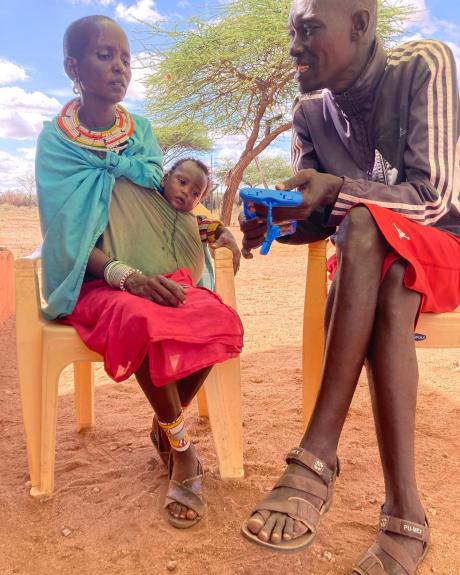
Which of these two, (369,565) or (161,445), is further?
(161,445)

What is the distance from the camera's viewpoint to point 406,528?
1.52m

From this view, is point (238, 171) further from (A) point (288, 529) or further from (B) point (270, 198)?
(A) point (288, 529)

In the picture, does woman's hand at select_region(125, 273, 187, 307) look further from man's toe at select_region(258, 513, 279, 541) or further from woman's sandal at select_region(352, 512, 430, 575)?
woman's sandal at select_region(352, 512, 430, 575)

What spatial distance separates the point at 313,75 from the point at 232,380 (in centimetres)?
111

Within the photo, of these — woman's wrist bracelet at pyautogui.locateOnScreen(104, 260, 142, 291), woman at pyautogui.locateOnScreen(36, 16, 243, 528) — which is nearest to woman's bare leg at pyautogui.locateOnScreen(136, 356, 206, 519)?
woman at pyautogui.locateOnScreen(36, 16, 243, 528)

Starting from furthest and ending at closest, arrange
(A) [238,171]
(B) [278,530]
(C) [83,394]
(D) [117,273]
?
(A) [238,171], (C) [83,394], (D) [117,273], (B) [278,530]

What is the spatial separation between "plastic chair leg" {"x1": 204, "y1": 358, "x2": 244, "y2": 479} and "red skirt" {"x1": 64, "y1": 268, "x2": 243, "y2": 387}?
18cm

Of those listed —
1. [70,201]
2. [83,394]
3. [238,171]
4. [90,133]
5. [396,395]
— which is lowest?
[238,171]

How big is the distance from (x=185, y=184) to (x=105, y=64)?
529mm

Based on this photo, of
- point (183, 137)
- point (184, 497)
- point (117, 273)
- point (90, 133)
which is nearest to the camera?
point (184, 497)

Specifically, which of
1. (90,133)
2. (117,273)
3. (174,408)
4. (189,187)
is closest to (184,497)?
(174,408)

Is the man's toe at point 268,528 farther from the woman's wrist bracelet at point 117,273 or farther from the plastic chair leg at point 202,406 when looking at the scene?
the plastic chair leg at point 202,406

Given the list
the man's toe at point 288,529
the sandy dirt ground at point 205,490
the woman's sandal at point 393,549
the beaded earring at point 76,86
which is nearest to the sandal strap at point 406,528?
the woman's sandal at point 393,549

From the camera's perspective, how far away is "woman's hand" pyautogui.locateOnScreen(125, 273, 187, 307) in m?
1.92
